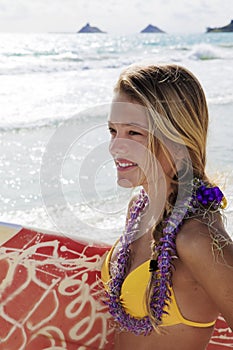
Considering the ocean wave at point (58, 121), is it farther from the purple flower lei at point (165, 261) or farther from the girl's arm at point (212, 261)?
the girl's arm at point (212, 261)

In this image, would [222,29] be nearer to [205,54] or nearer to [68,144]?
[205,54]

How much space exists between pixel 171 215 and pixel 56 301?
68cm

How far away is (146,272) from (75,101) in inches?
342

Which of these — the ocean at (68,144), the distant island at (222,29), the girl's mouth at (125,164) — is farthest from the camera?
the distant island at (222,29)

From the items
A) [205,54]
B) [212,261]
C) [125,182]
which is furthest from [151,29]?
[212,261]

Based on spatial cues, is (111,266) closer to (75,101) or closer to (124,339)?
(124,339)

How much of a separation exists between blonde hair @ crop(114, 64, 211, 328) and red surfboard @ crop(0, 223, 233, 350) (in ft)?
1.71

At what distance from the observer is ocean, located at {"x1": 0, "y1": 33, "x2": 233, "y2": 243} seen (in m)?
4.29

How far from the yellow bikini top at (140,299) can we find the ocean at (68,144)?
0.33 m

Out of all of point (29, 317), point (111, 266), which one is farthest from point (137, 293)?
point (29, 317)

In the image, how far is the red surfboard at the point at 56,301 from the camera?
178cm

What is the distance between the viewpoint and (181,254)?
120cm

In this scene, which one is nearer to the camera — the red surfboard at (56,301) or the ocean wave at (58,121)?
the red surfboard at (56,301)

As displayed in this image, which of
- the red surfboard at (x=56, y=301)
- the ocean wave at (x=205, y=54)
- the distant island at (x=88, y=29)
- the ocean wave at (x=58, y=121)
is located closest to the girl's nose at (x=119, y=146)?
the red surfboard at (x=56, y=301)
